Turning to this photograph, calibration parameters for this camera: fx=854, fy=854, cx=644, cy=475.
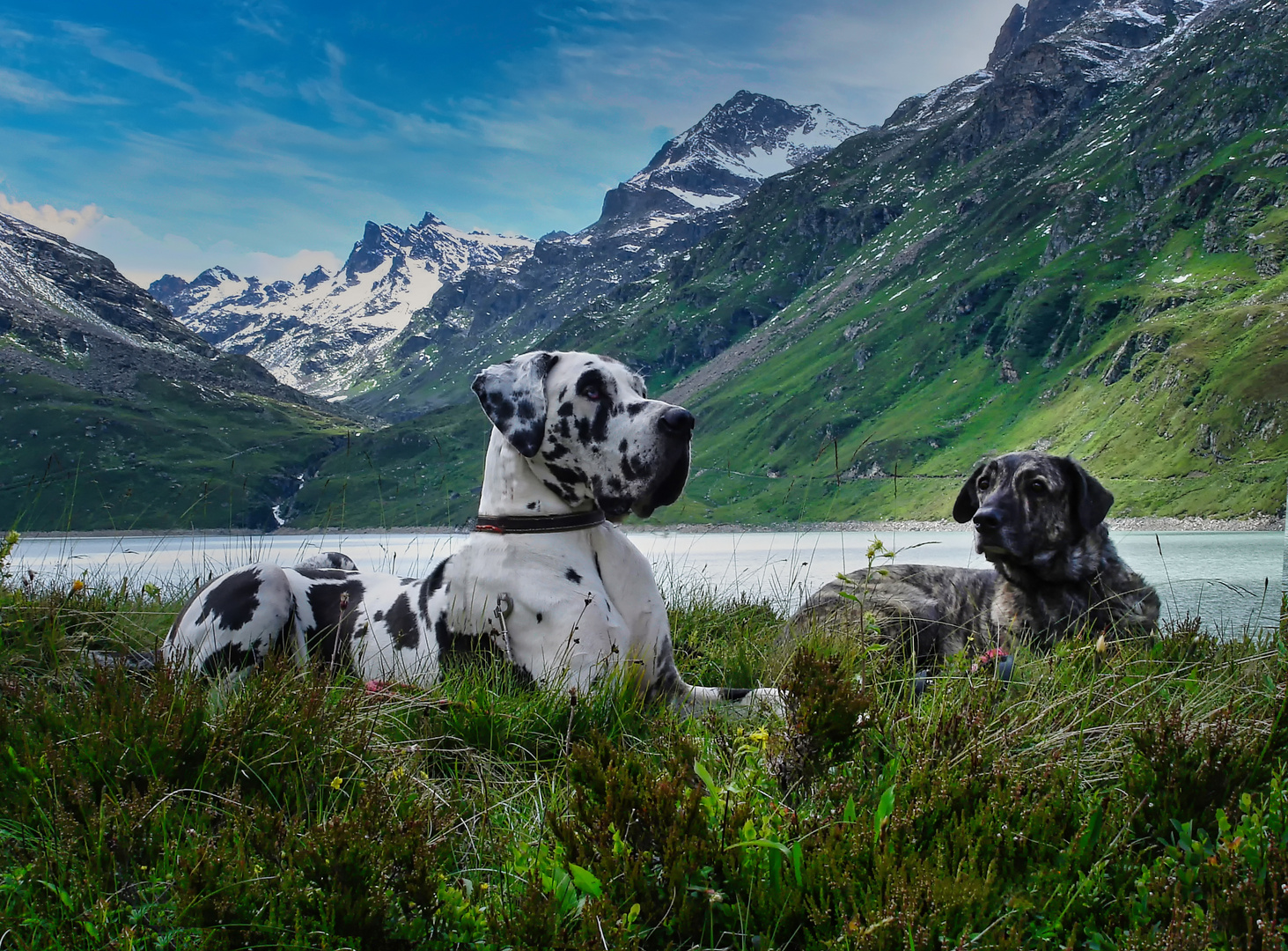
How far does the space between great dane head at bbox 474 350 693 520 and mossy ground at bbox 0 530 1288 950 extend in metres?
1.39

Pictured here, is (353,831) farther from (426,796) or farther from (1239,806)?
(1239,806)

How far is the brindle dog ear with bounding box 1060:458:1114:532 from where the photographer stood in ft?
23.1

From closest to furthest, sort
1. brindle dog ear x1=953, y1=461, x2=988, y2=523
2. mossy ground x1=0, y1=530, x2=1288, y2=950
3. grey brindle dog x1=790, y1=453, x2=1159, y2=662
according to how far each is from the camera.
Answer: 1. mossy ground x1=0, y1=530, x2=1288, y2=950
2. grey brindle dog x1=790, y1=453, x2=1159, y2=662
3. brindle dog ear x1=953, y1=461, x2=988, y2=523

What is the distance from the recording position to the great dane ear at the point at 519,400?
4.86m

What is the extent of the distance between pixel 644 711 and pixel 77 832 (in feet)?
8.34

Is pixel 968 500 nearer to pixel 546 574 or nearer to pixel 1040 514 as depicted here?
pixel 1040 514

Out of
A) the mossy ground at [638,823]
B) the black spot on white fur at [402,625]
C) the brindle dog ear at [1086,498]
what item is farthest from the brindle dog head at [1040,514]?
the black spot on white fur at [402,625]

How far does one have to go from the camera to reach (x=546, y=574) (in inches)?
186

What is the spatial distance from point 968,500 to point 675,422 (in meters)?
4.57

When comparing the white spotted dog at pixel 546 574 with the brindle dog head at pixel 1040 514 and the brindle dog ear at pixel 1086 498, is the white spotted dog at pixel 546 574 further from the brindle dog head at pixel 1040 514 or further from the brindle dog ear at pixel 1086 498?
the brindle dog ear at pixel 1086 498

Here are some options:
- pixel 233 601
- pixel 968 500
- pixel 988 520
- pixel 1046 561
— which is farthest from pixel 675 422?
pixel 968 500

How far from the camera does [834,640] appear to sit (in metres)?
5.67

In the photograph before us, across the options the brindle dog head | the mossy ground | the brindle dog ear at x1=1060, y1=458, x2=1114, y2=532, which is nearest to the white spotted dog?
the mossy ground

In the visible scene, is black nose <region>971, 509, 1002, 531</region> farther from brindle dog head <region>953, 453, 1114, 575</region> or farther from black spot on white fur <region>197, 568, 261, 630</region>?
black spot on white fur <region>197, 568, 261, 630</region>
